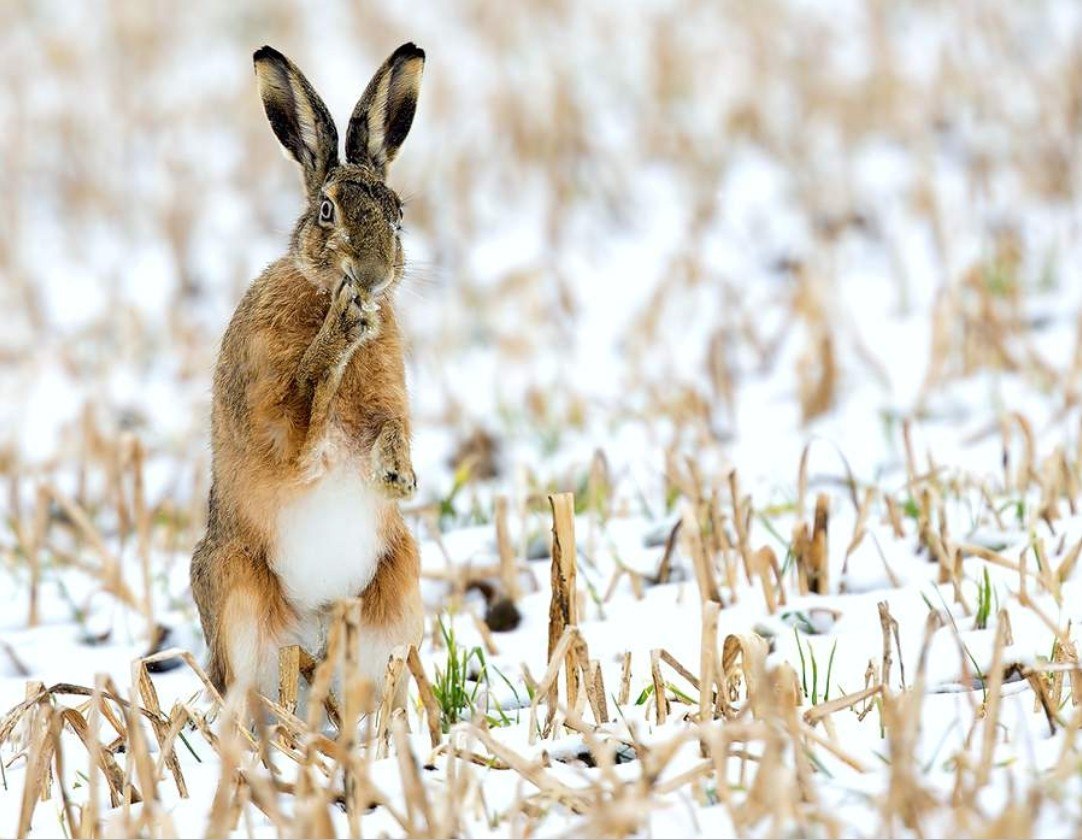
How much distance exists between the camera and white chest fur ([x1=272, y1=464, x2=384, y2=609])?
151 inches

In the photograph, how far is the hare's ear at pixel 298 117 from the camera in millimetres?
4012

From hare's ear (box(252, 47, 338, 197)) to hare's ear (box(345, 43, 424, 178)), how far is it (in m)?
0.06

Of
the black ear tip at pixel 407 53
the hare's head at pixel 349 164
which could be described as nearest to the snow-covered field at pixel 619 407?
the hare's head at pixel 349 164

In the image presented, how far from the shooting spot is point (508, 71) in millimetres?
11852

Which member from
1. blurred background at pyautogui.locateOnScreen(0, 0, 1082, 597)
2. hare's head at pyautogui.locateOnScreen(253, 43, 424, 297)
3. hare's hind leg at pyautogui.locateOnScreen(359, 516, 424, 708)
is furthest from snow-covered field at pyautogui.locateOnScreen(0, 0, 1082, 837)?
hare's head at pyautogui.locateOnScreen(253, 43, 424, 297)

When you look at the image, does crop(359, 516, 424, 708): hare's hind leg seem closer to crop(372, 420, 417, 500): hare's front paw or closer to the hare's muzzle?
crop(372, 420, 417, 500): hare's front paw

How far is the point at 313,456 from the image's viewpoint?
3.81m

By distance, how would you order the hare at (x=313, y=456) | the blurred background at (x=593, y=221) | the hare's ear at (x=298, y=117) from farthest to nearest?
the blurred background at (x=593, y=221) < the hare's ear at (x=298, y=117) < the hare at (x=313, y=456)

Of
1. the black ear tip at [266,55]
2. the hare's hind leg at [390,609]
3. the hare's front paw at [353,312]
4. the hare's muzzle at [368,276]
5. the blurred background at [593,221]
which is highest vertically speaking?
the blurred background at [593,221]

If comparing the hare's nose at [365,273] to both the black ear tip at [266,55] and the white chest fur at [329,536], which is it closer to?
the white chest fur at [329,536]

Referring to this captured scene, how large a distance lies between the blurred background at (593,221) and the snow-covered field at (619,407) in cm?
3

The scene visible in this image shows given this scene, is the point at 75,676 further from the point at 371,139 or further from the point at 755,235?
the point at 755,235

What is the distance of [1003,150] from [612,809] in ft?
28.0

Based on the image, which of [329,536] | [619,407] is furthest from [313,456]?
[619,407]
